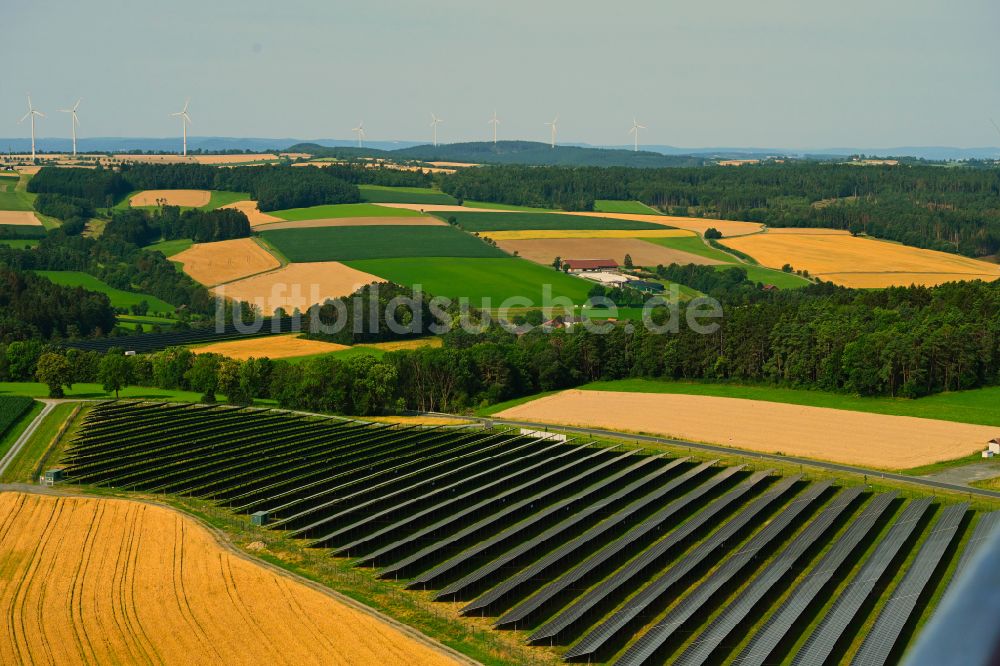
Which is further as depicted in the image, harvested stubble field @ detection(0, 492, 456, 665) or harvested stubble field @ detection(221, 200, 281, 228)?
harvested stubble field @ detection(221, 200, 281, 228)

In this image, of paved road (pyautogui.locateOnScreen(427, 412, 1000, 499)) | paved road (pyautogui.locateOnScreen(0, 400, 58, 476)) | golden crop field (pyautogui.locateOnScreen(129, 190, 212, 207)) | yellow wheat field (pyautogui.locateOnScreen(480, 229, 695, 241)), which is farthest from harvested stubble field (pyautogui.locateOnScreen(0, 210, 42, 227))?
paved road (pyautogui.locateOnScreen(427, 412, 1000, 499))

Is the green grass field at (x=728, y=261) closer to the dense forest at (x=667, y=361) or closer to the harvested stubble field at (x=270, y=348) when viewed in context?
the dense forest at (x=667, y=361)

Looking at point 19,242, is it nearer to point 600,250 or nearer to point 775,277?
point 600,250

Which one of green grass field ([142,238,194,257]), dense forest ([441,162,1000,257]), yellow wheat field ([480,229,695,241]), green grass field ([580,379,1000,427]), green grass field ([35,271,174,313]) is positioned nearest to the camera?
green grass field ([580,379,1000,427])

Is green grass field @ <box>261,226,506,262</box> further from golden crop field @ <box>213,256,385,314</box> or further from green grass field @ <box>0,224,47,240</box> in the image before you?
green grass field @ <box>0,224,47,240</box>

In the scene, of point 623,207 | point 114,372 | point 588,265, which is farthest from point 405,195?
point 114,372
